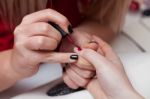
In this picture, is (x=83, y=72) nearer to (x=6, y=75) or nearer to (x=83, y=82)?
(x=83, y=82)

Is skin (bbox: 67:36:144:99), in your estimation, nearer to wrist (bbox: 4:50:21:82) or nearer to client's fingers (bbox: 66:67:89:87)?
client's fingers (bbox: 66:67:89:87)

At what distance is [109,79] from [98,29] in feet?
1.14

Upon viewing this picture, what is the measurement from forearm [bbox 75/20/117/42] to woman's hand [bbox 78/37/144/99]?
261mm

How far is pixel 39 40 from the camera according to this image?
0.58 metres

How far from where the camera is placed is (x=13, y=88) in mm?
731

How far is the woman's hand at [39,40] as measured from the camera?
0.58m

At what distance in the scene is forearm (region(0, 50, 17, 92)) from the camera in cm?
67

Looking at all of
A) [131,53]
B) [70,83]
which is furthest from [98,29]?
[70,83]

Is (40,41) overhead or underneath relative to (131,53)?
overhead

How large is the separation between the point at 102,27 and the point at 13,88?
33 centimetres

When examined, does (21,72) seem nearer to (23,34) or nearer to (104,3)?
(23,34)

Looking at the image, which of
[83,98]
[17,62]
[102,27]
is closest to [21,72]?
[17,62]

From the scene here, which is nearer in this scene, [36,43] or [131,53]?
[36,43]

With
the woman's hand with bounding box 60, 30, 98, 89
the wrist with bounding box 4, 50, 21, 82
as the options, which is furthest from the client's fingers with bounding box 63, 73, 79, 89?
the wrist with bounding box 4, 50, 21, 82
